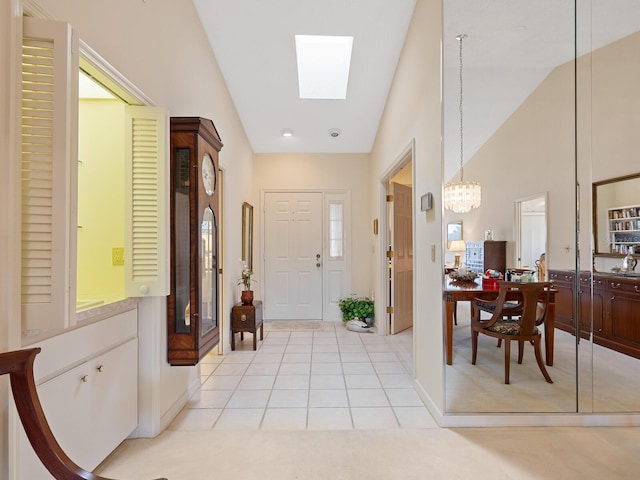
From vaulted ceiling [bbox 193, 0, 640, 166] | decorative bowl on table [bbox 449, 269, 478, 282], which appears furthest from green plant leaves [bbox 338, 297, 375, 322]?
decorative bowl on table [bbox 449, 269, 478, 282]

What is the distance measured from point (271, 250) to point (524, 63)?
159 inches

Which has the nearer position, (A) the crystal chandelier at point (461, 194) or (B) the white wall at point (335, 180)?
(A) the crystal chandelier at point (461, 194)

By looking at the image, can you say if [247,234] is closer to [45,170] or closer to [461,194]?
[461,194]

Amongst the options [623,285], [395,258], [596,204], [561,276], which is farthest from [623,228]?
[395,258]

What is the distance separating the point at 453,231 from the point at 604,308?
45.7 inches

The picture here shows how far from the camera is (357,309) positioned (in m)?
4.96

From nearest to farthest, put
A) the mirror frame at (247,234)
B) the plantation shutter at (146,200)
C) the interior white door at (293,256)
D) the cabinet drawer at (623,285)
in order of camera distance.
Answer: the plantation shutter at (146,200) → the cabinet drawer at (623,285) → the mirror frame at (247,234) → the interior white door at (293,256)

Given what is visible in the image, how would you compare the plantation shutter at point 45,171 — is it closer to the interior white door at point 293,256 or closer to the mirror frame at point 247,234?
the mirror frame at point 247,234

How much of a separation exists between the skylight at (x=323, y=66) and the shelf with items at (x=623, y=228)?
9.60 ft

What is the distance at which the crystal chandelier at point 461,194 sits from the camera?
2252 millimetres

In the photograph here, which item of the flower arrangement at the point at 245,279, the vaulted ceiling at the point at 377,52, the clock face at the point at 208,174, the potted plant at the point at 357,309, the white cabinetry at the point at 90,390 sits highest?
the vaulted ceiling at the point at 377,52

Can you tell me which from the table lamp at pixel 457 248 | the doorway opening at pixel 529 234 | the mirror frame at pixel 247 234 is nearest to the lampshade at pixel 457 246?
the table lamp at pixel 457 248

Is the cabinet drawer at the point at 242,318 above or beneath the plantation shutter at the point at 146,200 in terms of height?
beneath

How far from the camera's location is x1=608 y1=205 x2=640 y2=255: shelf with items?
7.06 ft
